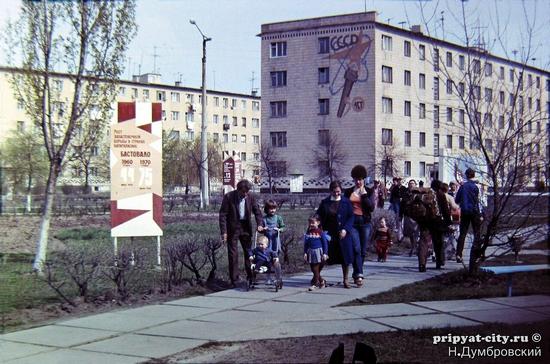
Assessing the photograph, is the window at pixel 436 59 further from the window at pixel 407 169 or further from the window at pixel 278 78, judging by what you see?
the window at pixel 407 169

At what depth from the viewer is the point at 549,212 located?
9.63m

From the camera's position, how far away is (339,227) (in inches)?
Answer: 447

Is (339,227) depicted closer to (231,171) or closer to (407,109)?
(231,171)

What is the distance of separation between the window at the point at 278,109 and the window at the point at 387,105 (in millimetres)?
10322

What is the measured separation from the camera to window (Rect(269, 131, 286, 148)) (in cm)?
6869

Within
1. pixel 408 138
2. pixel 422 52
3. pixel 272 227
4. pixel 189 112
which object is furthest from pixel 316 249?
pixel 408 138

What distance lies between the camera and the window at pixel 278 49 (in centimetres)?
6631

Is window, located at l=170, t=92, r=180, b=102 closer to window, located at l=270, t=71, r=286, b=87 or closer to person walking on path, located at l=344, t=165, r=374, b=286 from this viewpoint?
window, located at l=270, t=71, r=286, b=87

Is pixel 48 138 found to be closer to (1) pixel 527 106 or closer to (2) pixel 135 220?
(2) pixel 135 220

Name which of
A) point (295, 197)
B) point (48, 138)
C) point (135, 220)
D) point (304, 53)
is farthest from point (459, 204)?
point (304, 53)

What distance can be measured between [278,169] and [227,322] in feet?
197

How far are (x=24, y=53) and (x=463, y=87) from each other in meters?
8.08

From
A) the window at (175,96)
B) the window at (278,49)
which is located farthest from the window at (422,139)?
the window at (175,96)

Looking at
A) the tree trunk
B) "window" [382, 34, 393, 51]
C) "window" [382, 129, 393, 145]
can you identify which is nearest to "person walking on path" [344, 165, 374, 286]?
the tree trunk
